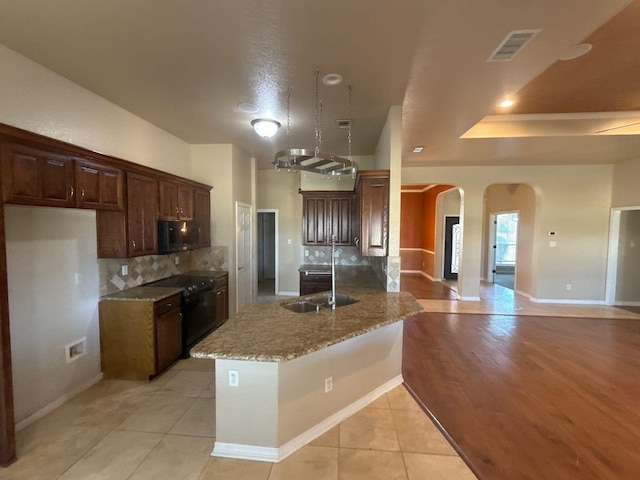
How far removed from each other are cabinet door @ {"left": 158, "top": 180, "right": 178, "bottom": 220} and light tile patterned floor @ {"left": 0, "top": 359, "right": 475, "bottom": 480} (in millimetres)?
2065

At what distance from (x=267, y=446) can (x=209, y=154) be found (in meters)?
4.34

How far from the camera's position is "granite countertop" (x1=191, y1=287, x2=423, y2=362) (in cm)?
181

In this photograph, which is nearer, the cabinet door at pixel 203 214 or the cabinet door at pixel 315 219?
the cabinet door at pixel 203 214

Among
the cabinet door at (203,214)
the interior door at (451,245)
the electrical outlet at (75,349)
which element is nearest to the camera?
the electrical outlet at (75,349)

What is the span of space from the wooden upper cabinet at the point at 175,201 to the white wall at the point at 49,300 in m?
0.78

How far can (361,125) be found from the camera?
3783 millimetres

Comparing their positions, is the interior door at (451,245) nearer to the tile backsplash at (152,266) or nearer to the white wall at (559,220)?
the white wall at (559,220)

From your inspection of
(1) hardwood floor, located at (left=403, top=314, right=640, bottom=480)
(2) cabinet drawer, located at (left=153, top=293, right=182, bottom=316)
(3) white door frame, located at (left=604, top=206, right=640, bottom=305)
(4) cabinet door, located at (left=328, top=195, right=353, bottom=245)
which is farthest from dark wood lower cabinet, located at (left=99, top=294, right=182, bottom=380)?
(3) white door frame, located at (left=604, top=206, right=640, bottom=305)

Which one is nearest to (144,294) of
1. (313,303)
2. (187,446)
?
(187,446)

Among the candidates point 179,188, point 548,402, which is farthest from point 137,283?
point 548,402

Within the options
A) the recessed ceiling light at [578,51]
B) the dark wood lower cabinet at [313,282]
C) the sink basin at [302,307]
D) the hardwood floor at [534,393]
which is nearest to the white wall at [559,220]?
the hardwood floor at [534,393]

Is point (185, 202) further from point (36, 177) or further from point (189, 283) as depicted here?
point (36, 177)

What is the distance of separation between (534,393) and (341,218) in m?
3.68

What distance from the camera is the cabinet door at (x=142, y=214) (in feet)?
10.2
